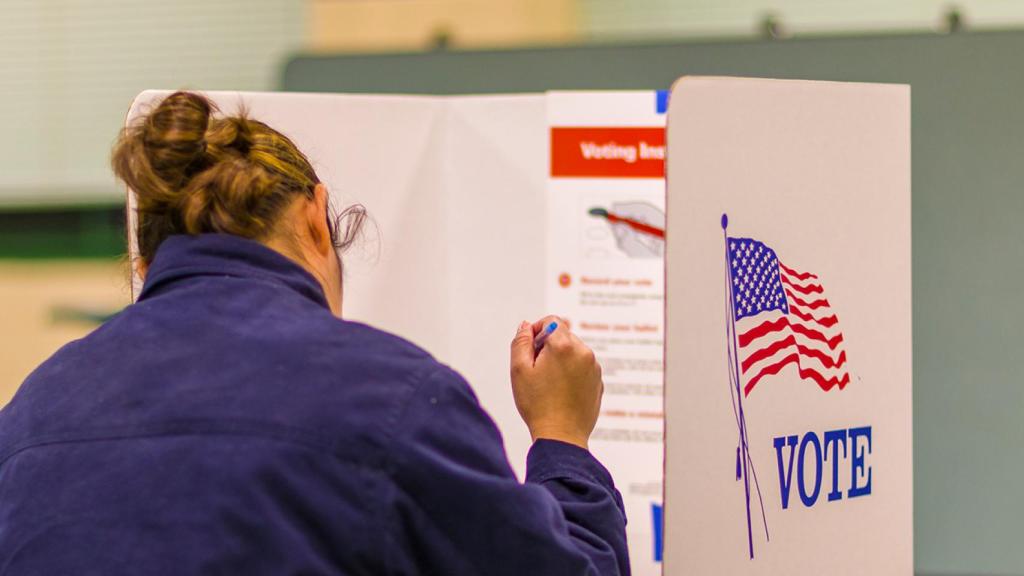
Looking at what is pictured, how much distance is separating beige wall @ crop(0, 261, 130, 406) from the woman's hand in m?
3.25

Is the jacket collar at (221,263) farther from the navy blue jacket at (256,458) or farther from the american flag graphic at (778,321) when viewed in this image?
the american flag graphic at (778,321)

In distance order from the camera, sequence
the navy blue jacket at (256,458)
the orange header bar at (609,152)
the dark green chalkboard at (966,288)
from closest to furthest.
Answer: the navy blue jacket at (256,458), the orange header bar at (609,152), the dark green chalkboard at (966,288)

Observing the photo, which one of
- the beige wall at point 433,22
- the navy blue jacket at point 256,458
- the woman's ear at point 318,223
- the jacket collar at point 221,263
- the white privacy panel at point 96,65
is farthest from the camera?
the white privacy panel at point 96,65

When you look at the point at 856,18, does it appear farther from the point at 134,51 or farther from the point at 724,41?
the point at 134,51

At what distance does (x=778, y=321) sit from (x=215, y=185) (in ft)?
1.99

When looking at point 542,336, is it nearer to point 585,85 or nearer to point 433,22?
point 585,85

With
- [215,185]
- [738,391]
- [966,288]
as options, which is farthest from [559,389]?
[966,288]

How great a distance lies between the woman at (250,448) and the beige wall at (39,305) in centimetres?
326

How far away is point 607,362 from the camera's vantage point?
2.01 metres

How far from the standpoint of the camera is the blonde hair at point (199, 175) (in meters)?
1.06

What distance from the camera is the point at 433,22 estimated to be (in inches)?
142

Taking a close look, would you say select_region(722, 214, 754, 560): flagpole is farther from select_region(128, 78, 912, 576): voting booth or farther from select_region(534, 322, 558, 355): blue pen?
select_region(534, 322, 558, 355): blue pen

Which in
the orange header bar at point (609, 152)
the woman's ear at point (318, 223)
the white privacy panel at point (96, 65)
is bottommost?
the woman's ear at point (318, 223)

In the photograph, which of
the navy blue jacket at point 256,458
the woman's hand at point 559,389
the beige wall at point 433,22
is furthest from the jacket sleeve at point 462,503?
the beige wall at point 433,22
